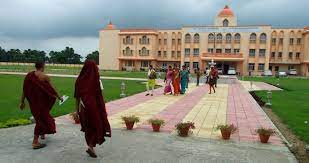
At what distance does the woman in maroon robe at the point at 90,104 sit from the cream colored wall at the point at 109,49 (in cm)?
6620

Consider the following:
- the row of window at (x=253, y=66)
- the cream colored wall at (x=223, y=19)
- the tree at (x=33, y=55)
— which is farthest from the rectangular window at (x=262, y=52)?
the tree at (x=33, y=55)

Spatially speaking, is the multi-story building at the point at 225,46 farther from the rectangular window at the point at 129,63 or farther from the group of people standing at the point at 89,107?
the group of people standing at the point at 89,107

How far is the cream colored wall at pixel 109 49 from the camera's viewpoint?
71.2m

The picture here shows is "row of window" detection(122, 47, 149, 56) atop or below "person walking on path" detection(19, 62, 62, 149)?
atop

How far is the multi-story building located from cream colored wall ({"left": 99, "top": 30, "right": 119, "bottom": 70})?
188 centimetres

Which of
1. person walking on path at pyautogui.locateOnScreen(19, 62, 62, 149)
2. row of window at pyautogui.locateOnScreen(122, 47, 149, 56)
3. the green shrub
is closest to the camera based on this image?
person walking on path at pyautogui.locateOnScreen(19, 62, 62, 149)

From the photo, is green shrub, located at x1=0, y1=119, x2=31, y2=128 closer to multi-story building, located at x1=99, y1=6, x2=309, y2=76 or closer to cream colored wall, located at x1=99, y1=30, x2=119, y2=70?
multi-story building, located at x1=99, y1=6, x2=309, y2=76

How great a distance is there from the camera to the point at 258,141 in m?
6.85

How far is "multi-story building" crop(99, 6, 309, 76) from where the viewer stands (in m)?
61.2

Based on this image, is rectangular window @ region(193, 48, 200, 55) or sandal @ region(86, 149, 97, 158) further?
rectangular window @ region(193, 48, 200, 55)

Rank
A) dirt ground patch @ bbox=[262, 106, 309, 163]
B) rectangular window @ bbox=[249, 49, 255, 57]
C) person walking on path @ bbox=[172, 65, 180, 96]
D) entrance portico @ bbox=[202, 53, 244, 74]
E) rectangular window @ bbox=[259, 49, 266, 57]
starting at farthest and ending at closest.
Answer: rectangular window @ bbox=[249, 49, 255, 57], rectangular window @ bbox=[259, 49, 266, 57], entrance portico @ bbox=[202, 53, 244, 74], person walking on path @ bbox=[172, 65, 180, 96], dirt ground patch @ bbox=[262, 106, 309, 163]

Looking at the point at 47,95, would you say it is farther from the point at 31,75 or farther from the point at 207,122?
the point at 207,122

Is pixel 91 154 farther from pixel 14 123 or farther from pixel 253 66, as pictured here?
pixel 253 66

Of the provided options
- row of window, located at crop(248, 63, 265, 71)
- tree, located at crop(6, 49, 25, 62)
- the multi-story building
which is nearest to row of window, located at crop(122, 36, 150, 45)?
the multi-story building
